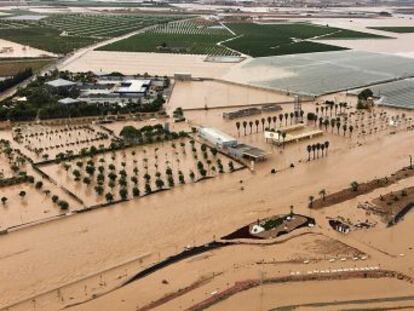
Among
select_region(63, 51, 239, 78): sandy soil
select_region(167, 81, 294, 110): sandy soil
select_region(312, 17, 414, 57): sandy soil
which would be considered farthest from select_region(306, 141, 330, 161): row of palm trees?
select_region(312, 17, 414, 57): sandy soil

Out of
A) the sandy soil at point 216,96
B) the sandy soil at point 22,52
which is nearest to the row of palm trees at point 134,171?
the sandy soil at point 216,96

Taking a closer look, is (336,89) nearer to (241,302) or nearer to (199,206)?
(199,206)

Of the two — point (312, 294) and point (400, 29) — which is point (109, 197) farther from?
point (400, 29)

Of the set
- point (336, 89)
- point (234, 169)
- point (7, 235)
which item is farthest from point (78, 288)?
point (336, 89)

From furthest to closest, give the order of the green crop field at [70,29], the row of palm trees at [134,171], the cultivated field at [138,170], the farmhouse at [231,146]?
the green crop field at [70,29], the farmhouse at [231,146], the row of palm trees at [134,171], the cultivated field at [138,170]

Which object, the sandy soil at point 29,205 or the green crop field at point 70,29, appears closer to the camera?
the sandy soil at point 29,205

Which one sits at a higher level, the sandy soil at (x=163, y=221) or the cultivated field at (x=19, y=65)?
the cultivated field at (x=19, y=65)

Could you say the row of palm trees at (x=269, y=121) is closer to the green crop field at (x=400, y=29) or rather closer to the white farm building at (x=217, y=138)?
the white farm building at (x=217, y=138)

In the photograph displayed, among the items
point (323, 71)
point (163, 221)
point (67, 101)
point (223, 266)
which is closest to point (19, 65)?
point (67, 101)
